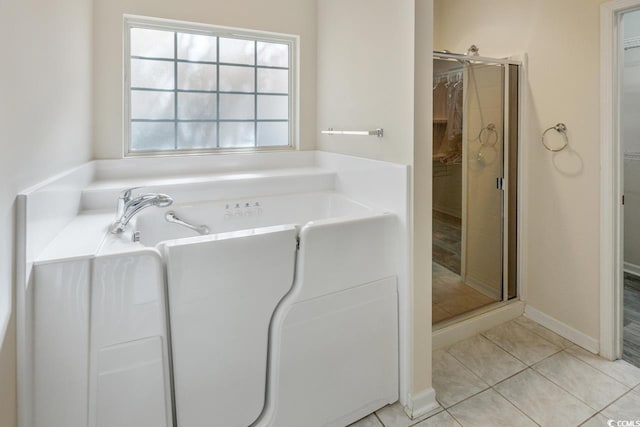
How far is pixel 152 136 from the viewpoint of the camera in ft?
7.57

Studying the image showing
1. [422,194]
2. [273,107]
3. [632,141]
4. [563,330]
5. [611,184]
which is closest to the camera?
[422,194]

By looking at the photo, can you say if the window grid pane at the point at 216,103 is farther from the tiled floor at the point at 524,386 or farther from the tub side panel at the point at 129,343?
the tiled floor at the point at 524,386

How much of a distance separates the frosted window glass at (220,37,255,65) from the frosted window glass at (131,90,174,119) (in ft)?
1.59

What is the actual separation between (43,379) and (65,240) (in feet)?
1.56

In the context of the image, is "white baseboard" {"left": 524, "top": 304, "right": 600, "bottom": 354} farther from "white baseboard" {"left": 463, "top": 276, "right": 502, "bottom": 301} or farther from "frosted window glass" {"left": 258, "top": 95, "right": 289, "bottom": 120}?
"frosted window glass" {"left": 258, "top": 95, "right": 289, "bottom": 120}

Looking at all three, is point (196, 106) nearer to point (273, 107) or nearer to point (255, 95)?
point (255, 95)

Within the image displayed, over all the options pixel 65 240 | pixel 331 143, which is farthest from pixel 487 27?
pixel 65 240

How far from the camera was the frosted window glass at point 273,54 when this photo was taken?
8.41ft

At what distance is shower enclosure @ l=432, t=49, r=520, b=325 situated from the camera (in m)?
2.32

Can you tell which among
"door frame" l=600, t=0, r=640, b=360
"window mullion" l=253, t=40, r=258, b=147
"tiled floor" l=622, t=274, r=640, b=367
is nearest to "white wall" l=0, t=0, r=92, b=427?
"window mullion" l=253, t=40, r=258, b=147

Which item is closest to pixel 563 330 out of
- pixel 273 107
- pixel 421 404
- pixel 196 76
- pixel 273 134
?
pixel 421 404

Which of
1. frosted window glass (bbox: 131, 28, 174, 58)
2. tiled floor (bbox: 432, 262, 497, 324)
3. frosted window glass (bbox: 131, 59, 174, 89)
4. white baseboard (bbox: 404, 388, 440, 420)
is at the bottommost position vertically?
white baseboard (bbox: 404, 388, 440, 420)

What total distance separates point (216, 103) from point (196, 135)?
27cm

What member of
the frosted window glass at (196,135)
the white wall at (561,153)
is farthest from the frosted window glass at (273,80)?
the white wall at (561,153)
